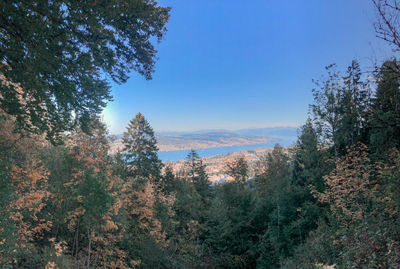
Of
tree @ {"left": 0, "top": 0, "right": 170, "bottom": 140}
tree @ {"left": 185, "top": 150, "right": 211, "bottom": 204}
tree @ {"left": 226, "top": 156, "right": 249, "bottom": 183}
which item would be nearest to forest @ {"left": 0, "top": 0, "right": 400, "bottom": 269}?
tree @ {"left": 0, "top": 0, "right": 170, "bottom": 140}

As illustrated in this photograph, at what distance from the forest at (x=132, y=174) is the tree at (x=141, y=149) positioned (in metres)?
0.14

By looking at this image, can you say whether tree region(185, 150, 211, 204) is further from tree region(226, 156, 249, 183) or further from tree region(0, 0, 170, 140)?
tree region(0, 0, 170, 140)

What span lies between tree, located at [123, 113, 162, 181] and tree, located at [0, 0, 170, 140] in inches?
702

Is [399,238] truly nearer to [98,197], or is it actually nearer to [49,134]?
[49,134]

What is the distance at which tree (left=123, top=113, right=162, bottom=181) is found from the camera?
22.5m

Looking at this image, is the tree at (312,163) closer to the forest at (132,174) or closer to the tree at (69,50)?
the forest at (132,174)

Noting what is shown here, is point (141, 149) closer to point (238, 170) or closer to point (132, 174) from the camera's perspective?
point (132, 174)

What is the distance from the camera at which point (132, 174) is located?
22078 millimetres

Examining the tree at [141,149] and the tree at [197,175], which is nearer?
the tree at [141,149]

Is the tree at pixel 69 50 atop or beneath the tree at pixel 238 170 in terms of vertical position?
atop

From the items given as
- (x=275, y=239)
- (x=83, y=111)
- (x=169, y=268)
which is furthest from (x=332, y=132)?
(x=83, y=111)

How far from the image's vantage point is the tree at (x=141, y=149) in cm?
2252

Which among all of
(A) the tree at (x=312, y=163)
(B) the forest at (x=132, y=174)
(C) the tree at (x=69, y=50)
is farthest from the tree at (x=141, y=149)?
(C) the tree at (x=69, y=50)

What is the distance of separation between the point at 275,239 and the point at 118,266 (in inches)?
430
